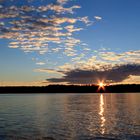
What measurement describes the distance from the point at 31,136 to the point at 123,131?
1124 centimetres

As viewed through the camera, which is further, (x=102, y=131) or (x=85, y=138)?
(x=102, y=131)

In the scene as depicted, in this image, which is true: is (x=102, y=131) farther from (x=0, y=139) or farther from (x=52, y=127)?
(x=0, y=139)

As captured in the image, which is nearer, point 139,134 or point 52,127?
point 139,134

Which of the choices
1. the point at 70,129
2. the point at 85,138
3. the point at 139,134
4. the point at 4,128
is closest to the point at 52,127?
the point at 70,129

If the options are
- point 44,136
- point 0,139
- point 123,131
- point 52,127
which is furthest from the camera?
point 52,127

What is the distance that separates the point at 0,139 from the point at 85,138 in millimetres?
8932

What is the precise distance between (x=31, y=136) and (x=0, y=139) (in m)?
3.55

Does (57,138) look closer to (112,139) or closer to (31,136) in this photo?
(31,136)

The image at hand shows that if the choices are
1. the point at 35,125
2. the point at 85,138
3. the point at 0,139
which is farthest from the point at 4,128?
the point at 85,138

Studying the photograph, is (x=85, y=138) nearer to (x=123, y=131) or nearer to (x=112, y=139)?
(x=112, y=139)

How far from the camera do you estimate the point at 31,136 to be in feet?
114

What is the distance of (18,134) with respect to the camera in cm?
3572

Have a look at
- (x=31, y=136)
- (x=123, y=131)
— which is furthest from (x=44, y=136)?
(x=123, y=131)

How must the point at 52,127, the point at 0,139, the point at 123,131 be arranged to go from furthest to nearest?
the point at 52,127 → the point at 123,131 → the point at 0,139
